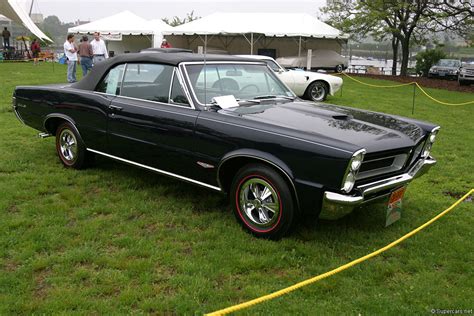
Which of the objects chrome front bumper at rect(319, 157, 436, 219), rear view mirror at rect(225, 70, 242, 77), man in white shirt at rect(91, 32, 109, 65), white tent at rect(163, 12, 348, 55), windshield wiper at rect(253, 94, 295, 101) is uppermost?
white tent at rect(163, 12, 348, 55)

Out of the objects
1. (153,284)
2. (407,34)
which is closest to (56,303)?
(153,284)

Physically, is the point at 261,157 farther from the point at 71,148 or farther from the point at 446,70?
the point at 446,70

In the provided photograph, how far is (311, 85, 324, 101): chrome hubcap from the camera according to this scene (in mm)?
12512

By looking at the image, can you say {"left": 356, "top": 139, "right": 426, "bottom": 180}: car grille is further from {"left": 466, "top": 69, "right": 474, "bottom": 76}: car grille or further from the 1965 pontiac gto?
{"left": 466, "top": 69, "right": 474, "bottom": 76}: car grille

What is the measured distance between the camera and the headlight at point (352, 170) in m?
3.35

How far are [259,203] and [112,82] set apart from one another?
241 centimetres

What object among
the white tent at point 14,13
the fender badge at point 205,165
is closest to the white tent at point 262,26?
the white tent at point 14,13

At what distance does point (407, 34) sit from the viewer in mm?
27641

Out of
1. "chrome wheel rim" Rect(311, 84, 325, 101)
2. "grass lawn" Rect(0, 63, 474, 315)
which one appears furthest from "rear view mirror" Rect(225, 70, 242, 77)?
"chrome wheel rim" Rect(311, 84, 325, 101)

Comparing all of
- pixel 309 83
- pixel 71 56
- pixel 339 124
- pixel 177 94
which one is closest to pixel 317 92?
pixel 309 83

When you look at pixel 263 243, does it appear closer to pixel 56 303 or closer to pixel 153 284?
pixel 153 284

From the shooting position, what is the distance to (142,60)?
491cm

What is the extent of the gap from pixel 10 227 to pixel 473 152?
22.2 ft

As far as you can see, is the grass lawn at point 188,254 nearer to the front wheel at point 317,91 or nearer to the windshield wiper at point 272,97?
the windshield wiper at point 272,97
